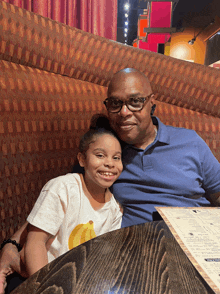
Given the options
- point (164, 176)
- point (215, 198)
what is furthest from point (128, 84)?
point (215, 198)

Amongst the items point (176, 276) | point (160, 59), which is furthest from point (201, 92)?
point (176, 276)

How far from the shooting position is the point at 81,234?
90 centimetres

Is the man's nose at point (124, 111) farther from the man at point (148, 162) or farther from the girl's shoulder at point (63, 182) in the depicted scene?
the girl's shoulder at point (63, 182)

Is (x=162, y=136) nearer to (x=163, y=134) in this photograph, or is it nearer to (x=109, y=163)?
(x=163, y=134)

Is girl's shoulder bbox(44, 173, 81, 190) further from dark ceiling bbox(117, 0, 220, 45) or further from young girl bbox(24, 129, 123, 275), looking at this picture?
dark ceiling bbox(117, 0, 220, 45)

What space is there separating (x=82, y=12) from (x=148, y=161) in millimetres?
1929

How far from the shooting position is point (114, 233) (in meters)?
0.59

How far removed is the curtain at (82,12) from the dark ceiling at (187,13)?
1.63 meters

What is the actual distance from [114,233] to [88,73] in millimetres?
907

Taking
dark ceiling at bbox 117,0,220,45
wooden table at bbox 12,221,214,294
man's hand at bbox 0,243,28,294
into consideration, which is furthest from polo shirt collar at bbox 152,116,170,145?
dark ceiling at bbox 117,0,220,45

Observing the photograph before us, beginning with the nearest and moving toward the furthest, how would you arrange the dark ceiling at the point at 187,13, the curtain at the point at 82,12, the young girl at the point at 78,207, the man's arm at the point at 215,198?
the young girl at the point at 78,207 → the man's arm at the point at 215,198 → the curtain at the point at 82,12 → the dark ceiling at the point at 187,13

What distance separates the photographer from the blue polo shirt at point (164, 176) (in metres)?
1.05

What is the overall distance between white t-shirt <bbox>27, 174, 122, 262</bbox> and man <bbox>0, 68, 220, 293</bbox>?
16cm

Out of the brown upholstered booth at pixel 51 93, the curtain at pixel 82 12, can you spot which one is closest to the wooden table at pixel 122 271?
the brown upholstered booth at pixel 51 93
